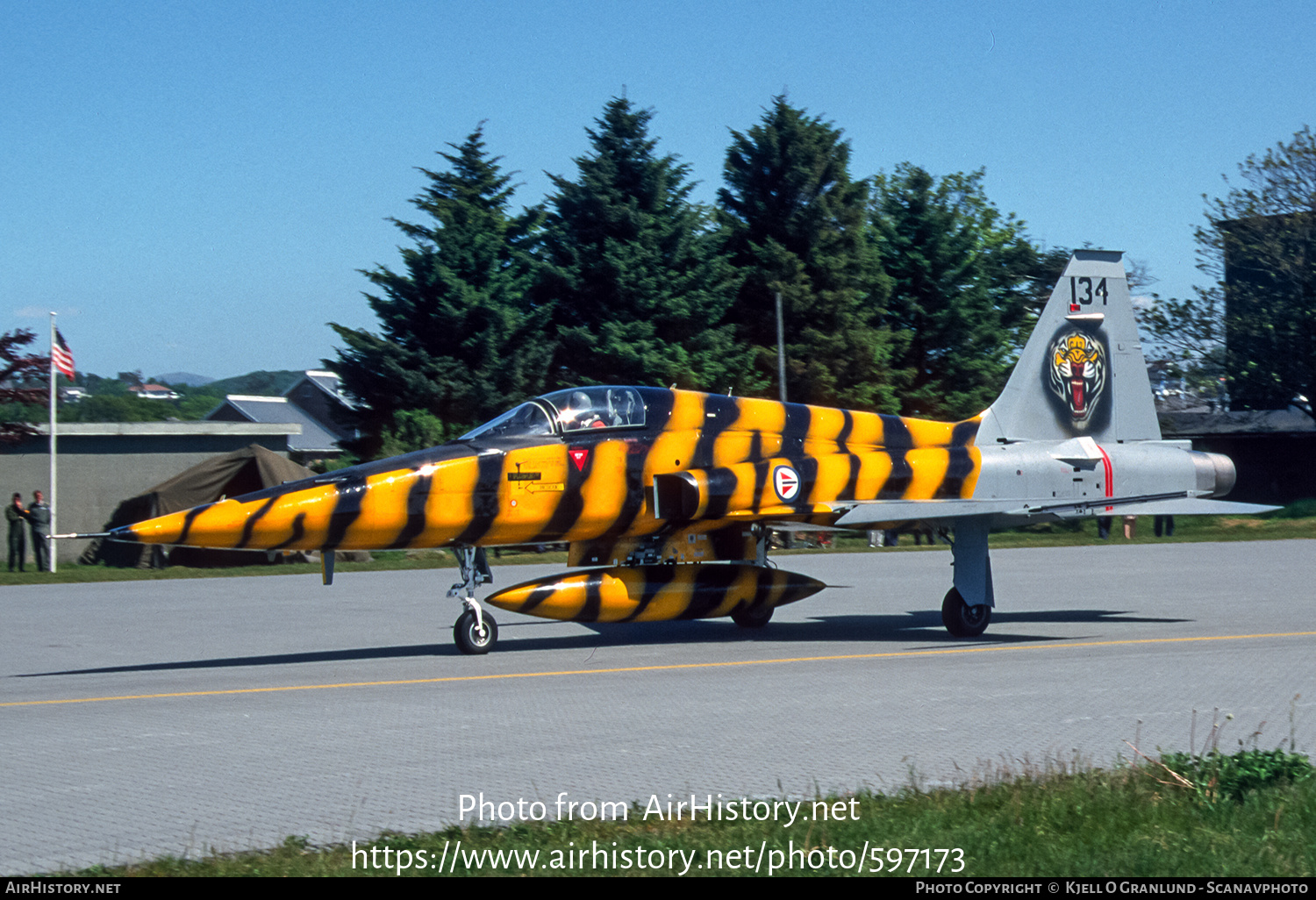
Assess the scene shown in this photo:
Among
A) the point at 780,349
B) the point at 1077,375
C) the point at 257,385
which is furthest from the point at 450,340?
the point at 257,385

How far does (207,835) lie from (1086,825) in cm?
437

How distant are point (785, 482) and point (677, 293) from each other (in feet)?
83.9

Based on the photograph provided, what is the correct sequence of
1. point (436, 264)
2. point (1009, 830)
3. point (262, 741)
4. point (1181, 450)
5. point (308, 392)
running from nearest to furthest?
point (1009, 830)
point (262, 741)
point (1181, 450)
point (436, 264)
point (308, 392)

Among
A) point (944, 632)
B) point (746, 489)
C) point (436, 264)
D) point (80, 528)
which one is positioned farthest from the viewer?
point (436, 264)

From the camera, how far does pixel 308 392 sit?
81562 mm

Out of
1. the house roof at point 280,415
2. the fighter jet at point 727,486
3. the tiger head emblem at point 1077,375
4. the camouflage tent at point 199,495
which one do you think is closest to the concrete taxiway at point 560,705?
the fighter jet at point 727,486

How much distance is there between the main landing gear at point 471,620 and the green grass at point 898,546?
944cm

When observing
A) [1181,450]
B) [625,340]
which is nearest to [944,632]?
[1181,450]

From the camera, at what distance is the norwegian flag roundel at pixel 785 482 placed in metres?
14.5

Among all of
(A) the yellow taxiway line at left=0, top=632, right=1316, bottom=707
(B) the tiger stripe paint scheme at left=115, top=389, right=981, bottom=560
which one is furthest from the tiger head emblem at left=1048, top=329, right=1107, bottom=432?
(A) the yellow taxiway line at left=0, top=632, right=1316, bottom=707

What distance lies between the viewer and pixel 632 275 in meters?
38.7

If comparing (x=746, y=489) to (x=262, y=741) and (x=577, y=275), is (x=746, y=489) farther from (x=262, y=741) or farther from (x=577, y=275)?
(x=577, y=275)

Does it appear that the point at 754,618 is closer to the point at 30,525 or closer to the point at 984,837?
the point at 984,837

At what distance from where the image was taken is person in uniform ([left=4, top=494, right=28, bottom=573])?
2934 centimetres
